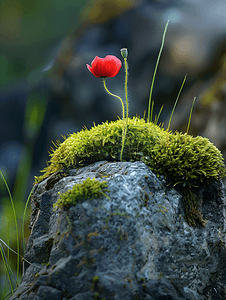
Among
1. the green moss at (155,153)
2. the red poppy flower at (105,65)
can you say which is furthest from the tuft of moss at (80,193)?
the red poppy flower at (105,65)

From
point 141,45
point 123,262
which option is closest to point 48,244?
point 123,262

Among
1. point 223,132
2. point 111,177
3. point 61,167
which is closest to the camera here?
point 111,177

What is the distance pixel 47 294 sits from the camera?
695mm

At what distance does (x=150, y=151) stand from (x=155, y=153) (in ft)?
0.13

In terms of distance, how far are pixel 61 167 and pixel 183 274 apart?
961 millimetres

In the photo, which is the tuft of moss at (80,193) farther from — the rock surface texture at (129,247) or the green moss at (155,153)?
the green moss at (155,153)

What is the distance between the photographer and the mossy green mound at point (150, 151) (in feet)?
3.50

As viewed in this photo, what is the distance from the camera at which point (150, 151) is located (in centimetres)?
116

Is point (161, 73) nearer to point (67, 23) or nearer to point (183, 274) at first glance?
point (67, 23)

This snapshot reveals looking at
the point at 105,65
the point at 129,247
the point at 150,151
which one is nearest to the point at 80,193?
the point at 129,247

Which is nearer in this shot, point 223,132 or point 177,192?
point 177,192

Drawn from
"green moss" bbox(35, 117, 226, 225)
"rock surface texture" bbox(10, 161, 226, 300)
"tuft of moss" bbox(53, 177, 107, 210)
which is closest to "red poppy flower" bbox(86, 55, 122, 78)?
"green moss" bbox(35, 117, 226, 225)

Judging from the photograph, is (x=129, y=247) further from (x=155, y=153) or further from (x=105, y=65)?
(x=105, y=65)

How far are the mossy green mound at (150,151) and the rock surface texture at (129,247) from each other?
0.35ft
